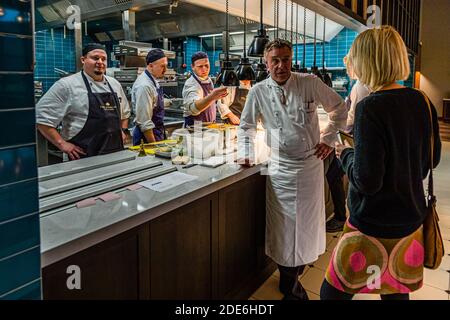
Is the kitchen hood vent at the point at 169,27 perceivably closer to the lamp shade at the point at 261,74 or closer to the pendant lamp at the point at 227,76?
the lamp shade at the point at 261,74

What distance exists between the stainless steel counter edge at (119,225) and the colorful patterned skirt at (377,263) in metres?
0.71

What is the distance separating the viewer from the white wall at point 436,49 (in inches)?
508

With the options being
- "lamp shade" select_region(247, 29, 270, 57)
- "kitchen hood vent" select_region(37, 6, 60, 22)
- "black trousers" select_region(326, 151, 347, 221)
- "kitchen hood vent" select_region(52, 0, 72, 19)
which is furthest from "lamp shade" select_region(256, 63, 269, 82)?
"kitchen hood vent" select_region(37, 6, 60, 22)

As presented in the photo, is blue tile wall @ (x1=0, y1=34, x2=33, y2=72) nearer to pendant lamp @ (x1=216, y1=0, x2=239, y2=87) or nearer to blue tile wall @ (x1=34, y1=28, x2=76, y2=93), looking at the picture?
pendant lamp @ (x1=216, y1=0, x2=239, y2=87)

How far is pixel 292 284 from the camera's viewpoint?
238 centimetres

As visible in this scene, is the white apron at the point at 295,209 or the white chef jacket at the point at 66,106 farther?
the white chef jacket at the point at 66,106

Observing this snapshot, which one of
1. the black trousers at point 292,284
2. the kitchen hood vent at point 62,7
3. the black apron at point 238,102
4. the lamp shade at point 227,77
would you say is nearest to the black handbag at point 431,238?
the black trousers at point 292,284

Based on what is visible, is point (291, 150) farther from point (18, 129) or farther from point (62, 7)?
point (62, 7)

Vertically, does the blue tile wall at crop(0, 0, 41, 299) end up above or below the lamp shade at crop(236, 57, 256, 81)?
below

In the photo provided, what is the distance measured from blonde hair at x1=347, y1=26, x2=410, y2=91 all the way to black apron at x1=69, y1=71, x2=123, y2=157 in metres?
2.04

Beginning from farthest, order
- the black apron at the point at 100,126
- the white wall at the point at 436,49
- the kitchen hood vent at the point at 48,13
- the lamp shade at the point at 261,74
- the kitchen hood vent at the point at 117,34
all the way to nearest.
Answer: the white wall at the point at 436,49
the kitchen hood vent at the point at 117,34
the kitchen hood vent at the point at 48,13
the lamp shade at the point at 261,74
the black apron at the point at 100,126

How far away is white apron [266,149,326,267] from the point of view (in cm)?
226

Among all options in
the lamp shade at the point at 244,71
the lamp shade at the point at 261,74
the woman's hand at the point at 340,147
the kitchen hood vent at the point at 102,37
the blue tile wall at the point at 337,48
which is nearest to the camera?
the woman's hand at the point at 340,147

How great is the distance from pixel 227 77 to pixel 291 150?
2.36ft
